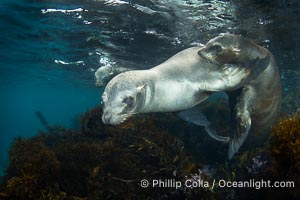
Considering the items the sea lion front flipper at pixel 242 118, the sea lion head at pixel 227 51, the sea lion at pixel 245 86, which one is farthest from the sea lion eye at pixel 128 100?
the sea lion front flipper at pixel 242 118

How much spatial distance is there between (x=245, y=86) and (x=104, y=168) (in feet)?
11.2

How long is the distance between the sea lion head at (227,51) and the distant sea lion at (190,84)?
0.06 ft

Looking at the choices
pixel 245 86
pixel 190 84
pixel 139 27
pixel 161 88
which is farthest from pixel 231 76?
pixel 139 27

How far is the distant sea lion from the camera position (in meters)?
4.44

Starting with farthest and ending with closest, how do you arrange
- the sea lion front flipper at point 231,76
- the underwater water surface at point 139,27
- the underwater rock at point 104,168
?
1. the underwater water surface at point 139,27
2. the sea lion front flipper at point 231,76
3. the underwater rock at point 104,168

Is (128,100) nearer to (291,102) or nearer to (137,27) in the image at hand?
(137,27)

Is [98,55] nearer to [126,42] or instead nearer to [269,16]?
[126,42]

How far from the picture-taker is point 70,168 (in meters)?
6.08

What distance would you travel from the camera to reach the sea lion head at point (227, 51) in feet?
18.9

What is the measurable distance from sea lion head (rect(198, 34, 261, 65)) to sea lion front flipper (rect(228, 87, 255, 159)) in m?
0.71

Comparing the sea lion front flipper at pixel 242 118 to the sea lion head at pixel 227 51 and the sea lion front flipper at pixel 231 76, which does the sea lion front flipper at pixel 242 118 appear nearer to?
the sea lion front flipper at pixel 231 76

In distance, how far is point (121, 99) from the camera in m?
4.36

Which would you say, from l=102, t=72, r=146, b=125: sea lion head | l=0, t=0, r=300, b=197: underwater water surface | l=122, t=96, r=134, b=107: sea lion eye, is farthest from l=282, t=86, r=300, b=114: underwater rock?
l=122, t=96, r=134, b=107: sea lion eye

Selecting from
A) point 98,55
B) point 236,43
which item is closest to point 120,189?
point 236,43
